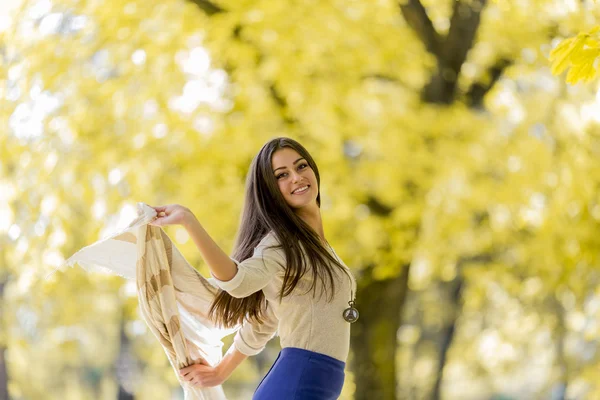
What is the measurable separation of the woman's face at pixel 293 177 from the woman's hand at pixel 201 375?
55cm

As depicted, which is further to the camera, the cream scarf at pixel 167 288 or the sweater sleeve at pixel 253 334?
the sweater sleeve at pixel 253 334

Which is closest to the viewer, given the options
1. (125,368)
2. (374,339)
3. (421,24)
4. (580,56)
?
(580,56)

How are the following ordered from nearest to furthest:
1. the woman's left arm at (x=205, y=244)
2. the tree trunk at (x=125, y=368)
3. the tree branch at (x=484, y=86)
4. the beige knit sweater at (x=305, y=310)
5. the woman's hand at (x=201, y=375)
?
the woman's left arm at (x=205, y=244) < the beige knit sweater at (x=305, y=310) < the woman's hand at (x=201, y=375) < the tree branch at (x=484, y=86) < the tree trunk at (x=125, y=368)

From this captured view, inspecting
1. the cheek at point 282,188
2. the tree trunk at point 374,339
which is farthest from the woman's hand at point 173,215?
the tree trunk at point 374,339

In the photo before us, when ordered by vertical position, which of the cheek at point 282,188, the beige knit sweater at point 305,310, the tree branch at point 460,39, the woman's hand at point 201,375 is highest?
the cheek at point 282,188

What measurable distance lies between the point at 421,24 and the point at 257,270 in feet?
10.9

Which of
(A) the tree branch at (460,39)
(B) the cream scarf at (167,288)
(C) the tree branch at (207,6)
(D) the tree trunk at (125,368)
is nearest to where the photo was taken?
(B) the cream scarf at (167,288)

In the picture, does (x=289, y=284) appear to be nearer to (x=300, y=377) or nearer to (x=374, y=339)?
(x=300, y=377)

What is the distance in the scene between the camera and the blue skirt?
214 cm

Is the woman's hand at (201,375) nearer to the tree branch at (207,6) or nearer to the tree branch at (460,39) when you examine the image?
the tree branch at (207,6)

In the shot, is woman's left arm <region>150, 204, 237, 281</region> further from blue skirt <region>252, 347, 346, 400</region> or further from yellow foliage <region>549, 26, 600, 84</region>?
yellow foliage <region>549, 26, 600, 84</region>

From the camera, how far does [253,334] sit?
2.42 meters

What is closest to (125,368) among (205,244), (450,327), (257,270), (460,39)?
(450,327)

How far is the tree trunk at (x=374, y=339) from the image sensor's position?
5.29 m
